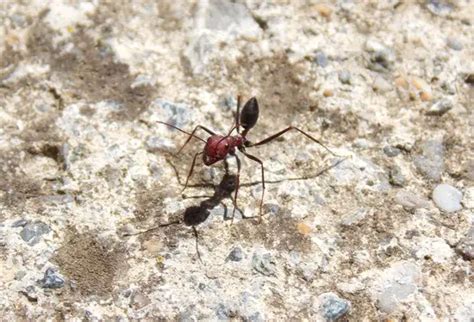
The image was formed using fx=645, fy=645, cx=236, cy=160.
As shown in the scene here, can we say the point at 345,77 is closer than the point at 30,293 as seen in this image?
No

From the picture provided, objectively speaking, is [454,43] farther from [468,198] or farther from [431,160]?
A: [468,198]

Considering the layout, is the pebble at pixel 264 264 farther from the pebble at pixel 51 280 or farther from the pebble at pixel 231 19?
the pebble at pixel 231 19

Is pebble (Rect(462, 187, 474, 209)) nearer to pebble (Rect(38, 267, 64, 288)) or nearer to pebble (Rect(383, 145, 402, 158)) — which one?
pebble (Rect(383, 145, 402, 158))

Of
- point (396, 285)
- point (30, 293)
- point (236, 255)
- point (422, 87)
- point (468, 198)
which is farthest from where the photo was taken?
point (422, 87)

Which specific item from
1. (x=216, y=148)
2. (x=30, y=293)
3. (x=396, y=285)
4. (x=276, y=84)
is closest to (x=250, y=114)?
(x=216, y=148)

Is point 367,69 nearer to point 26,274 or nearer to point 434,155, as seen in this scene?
point 434,155

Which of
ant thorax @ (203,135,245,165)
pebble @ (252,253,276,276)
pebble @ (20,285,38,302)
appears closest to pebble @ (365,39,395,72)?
ant thorax @ (203,135,245,165)
